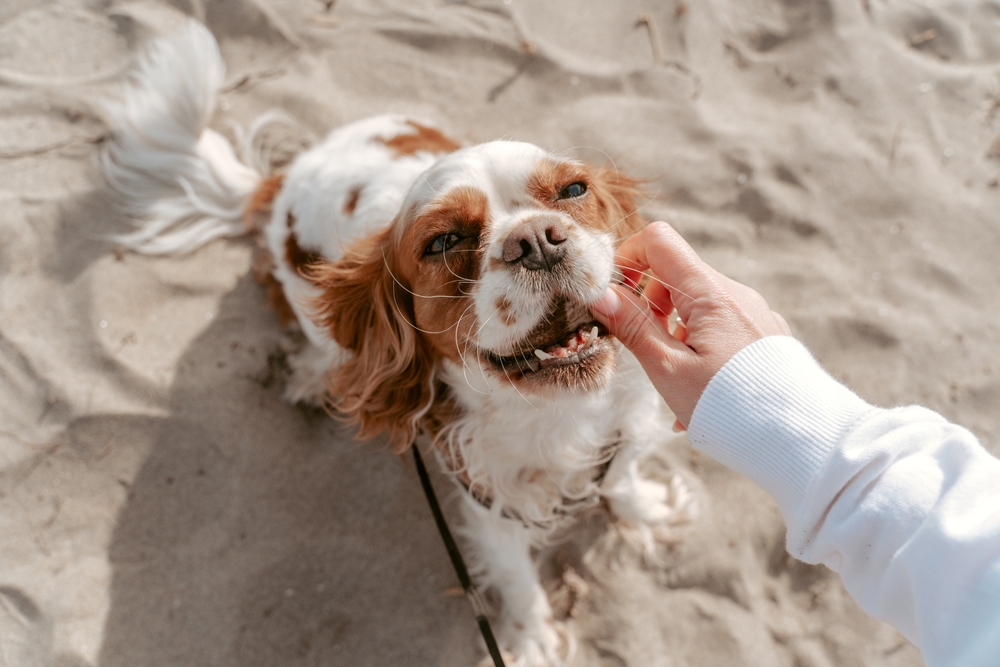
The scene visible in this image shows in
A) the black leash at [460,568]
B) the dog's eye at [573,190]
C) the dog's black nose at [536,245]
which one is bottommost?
the black leash at [460,568]

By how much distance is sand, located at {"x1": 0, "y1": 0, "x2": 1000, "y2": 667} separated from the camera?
2.35m

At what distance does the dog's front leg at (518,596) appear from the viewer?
229 cm

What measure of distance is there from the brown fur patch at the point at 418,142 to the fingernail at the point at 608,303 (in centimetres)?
114


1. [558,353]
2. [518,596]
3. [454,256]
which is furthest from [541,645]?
[454,256]

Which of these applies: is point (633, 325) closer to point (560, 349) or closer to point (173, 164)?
point (560, 349)

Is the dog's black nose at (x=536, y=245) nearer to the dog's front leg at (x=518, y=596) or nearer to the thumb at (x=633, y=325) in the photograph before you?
the thumb at (x=633, y=325)

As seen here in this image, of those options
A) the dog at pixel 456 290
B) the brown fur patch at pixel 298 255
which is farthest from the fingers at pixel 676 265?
the brown fur patch at pixel 298 255

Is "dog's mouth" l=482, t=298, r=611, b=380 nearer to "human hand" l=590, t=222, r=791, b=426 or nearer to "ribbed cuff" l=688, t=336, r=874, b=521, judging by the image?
"human hand" l=590, t=222, r=791, b=426

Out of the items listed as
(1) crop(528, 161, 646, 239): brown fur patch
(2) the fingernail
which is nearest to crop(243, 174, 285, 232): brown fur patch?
(1) crop(528, 161, 646, 239): brown fur patch

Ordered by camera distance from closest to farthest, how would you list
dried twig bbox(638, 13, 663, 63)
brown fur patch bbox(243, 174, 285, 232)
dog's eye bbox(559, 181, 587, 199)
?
dog's eye bbox(559, 181, 587, 199), brown fur patch bbox(243, 174, 285, 232), dried twig bbox(638, 13, 663, 63)

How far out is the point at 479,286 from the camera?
5.10 feet

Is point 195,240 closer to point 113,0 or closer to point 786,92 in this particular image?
point 113,0

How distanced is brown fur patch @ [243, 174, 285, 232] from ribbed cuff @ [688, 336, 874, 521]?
209 centimetres

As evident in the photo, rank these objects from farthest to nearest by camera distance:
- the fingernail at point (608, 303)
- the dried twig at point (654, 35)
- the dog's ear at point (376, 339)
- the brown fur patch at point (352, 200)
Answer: the dried twig at point (654, 35), the brown fur patch at point (352, 200), the dog's ear at point (376, 339), the fingernail at point (608, 303)
